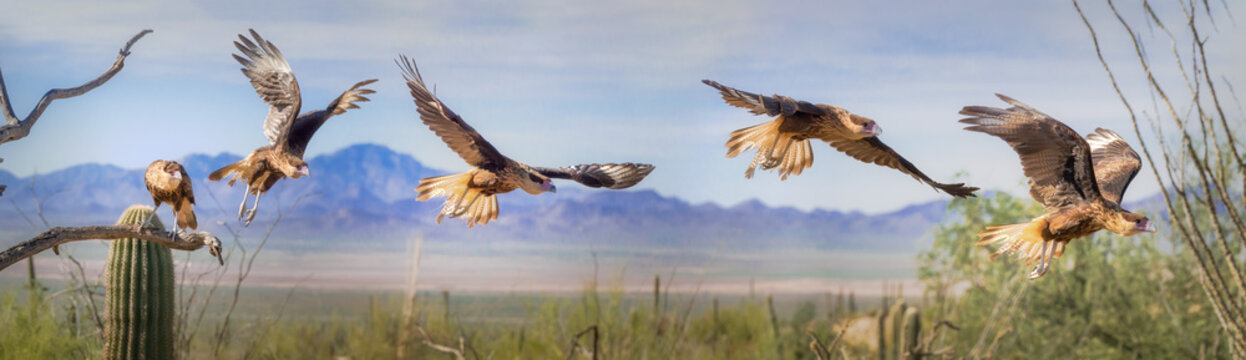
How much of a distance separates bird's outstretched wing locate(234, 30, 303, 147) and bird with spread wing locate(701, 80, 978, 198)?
1401 mm

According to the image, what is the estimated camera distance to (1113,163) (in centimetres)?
350

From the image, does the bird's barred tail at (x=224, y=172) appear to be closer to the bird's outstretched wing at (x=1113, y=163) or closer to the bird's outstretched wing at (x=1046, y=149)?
the bird's outstretched wing at (x=1046, y=149)

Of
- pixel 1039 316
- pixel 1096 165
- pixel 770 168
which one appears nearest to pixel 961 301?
pixel 1039 316

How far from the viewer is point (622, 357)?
770cm

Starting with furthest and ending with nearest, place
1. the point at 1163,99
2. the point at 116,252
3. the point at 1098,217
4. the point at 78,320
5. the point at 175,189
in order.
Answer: the point at 78,320 → the point at 116,252 → the point at 1163,99 → the point at 175,189 → the point at 1098,217

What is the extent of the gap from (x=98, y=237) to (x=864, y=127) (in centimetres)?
265

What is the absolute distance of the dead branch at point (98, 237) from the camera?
3.53 metres

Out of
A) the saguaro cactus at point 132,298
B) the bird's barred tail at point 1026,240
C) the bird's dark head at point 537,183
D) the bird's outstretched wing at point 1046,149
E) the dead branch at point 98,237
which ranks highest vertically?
the bird's outstretched wing at point 1046,149

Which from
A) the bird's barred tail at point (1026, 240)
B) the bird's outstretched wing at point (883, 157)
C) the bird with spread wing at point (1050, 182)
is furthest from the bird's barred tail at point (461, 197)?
the bird's barred tail at point (1026, 240)

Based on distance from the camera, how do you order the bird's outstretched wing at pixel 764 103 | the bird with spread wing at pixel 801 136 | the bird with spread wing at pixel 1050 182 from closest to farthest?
the bird's outstretched wing at pixel 764 103 < the bird with spread wing at pixel 801 136 < the bird with spread wing at pixel 1050 182

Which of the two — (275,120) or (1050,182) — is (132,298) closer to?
(275,120)

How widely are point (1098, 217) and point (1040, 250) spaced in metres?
0.22

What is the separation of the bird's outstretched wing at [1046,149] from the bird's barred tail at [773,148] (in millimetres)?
558

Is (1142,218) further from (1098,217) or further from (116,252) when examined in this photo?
(116,252)
